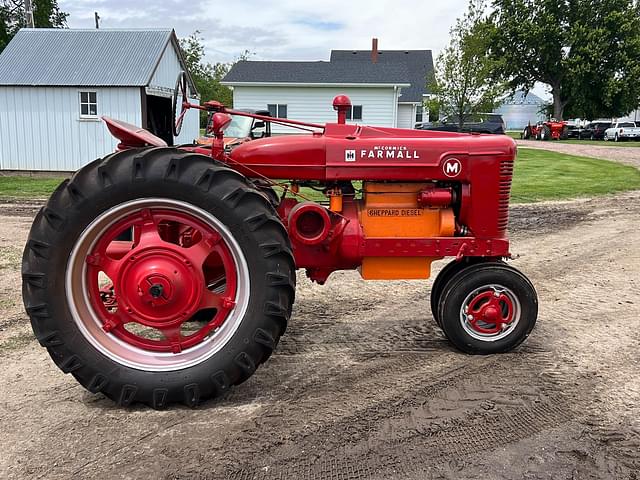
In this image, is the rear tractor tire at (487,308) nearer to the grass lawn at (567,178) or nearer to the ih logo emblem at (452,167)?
the ih logo emblem at (452,167)

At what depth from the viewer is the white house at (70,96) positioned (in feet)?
52.9

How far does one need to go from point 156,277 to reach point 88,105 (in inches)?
571

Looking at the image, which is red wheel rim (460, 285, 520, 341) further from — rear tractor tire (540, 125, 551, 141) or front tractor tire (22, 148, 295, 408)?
rear tractor tire (540, 125, 551, 141)

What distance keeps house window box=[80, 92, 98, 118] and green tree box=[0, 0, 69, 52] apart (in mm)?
14535

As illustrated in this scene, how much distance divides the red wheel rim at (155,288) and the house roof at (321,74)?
2431 cm

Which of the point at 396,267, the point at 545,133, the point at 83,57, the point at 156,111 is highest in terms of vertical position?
the point at 83,57

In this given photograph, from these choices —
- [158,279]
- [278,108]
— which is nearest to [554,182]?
[158,279]

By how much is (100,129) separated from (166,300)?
14.3m

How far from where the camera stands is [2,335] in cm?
445

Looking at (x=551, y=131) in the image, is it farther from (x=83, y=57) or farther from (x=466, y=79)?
(x=83, y=57)

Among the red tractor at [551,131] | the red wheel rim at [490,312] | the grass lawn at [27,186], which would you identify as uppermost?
the red tractor at [551,131]

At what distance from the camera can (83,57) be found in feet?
55.0

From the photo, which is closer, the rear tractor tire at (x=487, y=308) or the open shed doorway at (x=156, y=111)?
the rear tractor tire at (x=487, y=308)

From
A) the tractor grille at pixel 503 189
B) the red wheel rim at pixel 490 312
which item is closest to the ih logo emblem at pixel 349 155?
the tractor grille at pixel 503 189
